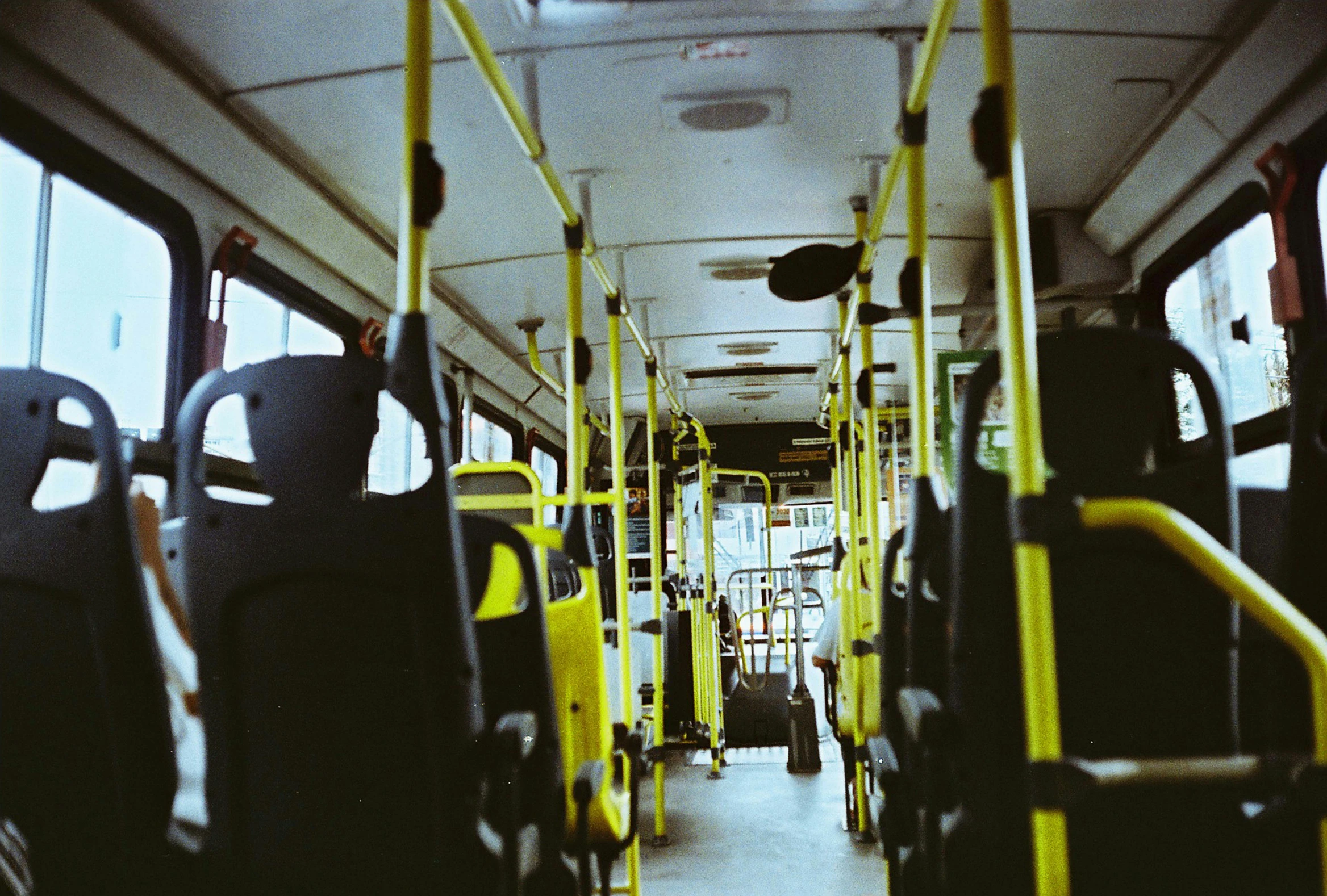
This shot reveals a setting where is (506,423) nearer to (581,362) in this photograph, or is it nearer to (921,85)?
(581,362)

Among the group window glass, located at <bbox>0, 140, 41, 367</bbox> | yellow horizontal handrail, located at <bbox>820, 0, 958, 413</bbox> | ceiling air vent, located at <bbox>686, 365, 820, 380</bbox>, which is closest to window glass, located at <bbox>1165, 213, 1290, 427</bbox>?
yellow horizontal handrail, located at <bbox>820, 0, 958, 413</bbox>

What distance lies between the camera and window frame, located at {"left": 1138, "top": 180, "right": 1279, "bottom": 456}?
3.40 m

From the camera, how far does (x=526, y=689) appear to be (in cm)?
170

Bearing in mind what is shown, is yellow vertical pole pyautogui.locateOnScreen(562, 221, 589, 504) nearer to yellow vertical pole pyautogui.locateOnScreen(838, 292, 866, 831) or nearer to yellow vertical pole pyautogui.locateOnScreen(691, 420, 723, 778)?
yellow vertical pole pyautogui.locateOnScreen(838, 292, 866, 831)

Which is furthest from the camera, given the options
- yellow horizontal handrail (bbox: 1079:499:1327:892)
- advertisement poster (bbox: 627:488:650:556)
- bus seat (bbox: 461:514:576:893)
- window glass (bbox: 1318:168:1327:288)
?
advertisement poster (bbox: 627:488:650:556)

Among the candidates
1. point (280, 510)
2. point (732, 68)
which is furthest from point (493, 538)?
point (732, 68)

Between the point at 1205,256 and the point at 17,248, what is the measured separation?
4.64 metres

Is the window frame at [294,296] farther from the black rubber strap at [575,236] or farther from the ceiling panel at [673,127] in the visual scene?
the black rubber strap at [575,236]

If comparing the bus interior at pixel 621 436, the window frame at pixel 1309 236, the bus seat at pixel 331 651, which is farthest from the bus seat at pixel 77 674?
the window frame at pixel 1309 236

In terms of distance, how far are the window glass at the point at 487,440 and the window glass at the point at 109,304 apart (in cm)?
300

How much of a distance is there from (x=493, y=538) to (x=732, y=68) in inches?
87.5

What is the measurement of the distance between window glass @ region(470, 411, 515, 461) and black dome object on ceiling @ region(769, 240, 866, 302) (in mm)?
3178

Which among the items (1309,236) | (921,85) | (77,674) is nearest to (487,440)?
(921,85)

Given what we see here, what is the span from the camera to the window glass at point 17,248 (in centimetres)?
261
